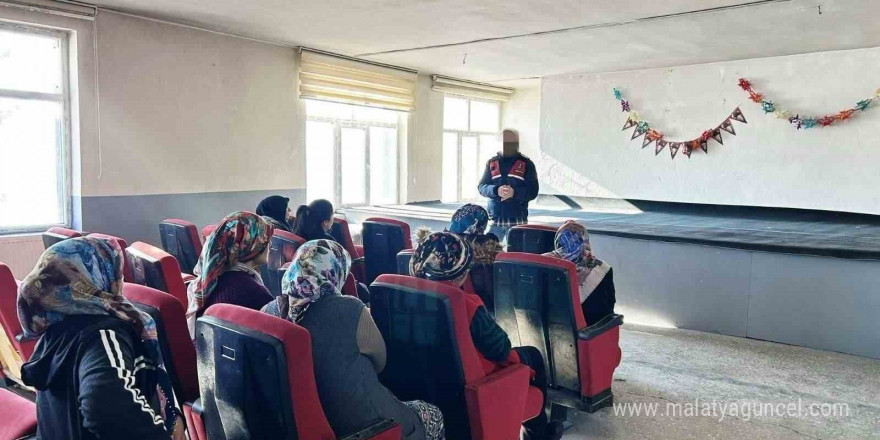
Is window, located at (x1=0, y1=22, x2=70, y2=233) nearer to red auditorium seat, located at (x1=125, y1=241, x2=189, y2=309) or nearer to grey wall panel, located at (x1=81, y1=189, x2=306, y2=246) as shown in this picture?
grey wall panel, located at (x1=81, y1=189, x2=306, y2=246)

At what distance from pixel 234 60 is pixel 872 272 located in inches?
226

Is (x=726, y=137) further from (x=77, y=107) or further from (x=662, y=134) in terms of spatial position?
(x=77, y=107)

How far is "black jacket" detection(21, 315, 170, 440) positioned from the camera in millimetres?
1205

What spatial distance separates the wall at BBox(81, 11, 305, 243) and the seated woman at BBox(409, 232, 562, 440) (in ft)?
13.7

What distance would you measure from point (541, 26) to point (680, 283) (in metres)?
2.66

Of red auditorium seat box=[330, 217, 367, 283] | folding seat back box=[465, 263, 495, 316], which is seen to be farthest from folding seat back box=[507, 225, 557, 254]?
red auditorium seat box=[330, 217, 367, 283]

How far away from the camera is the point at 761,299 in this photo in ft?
13.9

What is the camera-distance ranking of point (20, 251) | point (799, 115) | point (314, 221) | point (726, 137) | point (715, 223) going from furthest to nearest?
1. point (726, 137)
2. point (799, 115)
3. point (715, 223)
4. point (20, 251)
5. point (314, 221)

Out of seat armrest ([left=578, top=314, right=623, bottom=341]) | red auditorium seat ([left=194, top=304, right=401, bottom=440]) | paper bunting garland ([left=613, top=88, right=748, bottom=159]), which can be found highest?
paper bunting garland ([left=613, top=88, right=748, bottom=159])

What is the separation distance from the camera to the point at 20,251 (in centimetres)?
476

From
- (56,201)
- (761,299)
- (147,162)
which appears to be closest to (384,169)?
(147,162)

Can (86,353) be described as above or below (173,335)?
above

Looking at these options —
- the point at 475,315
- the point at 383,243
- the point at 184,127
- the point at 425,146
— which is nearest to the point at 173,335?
the point at 475,315

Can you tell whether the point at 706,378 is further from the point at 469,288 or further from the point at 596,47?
the point at 596,47
